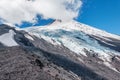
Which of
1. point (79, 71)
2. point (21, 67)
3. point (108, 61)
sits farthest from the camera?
point (108, 61)

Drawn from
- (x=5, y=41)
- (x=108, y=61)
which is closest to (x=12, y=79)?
(x=5, y=41)

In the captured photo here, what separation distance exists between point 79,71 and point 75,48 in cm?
7808

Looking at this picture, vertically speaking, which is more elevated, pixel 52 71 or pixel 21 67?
pixel 52 71

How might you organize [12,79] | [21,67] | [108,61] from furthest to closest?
1. [108,61]
2. [21,67]
3. [12,79]

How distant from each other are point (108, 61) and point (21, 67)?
117m

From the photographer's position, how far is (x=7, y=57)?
8575 centimetres

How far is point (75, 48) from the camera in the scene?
192 meters

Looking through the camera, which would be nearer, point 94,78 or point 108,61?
point 94,78

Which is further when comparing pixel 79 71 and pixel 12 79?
pixel 79 71

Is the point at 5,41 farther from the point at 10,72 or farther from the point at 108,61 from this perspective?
the point at 108,61

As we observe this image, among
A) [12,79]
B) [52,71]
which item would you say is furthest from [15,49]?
[12,79]

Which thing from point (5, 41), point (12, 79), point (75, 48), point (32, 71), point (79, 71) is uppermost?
point (75, 48)

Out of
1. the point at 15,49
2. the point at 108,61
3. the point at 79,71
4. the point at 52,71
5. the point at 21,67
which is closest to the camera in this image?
the point at 21,67

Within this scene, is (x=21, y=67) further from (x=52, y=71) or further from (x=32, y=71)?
(x=52, y=71)
